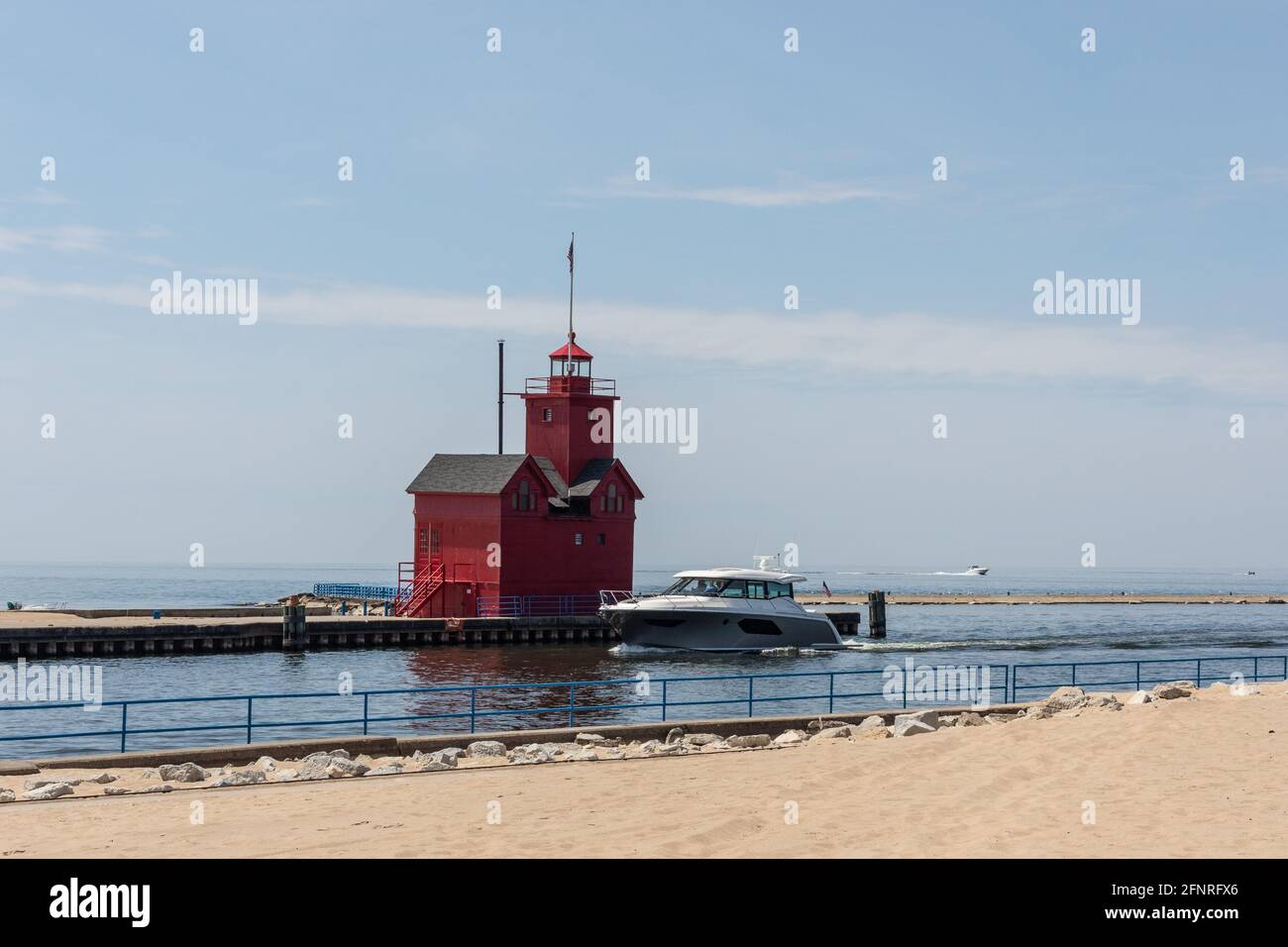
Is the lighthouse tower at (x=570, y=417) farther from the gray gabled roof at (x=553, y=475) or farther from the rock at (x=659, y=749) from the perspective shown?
the rock at (x=659, y=749)

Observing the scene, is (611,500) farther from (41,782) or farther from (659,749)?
(41,782)

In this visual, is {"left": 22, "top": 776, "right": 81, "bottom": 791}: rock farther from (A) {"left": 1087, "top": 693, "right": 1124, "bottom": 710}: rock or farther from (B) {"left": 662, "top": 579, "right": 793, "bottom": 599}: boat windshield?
(B) {"left": 662, "top": 579, "right": 793, "bottom": 599}: boat windshield

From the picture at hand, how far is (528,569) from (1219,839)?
4688 cm

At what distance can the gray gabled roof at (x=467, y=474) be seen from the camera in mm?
58188

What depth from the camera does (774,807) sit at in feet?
52.0

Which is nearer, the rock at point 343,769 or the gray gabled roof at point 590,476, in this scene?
the rock at point 343,769

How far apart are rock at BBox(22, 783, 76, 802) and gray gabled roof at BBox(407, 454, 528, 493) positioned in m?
40.4

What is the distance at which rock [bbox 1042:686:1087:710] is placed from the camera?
2495 centimetres

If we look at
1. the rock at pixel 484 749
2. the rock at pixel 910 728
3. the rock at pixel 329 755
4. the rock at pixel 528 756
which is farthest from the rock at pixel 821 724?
the rock at pixel 329 755

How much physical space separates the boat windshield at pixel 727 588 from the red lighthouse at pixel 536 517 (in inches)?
262

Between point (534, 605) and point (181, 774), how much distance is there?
41570 mm

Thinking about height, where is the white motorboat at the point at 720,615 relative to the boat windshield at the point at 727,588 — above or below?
below

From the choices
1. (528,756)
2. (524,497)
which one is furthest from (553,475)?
(528,756)

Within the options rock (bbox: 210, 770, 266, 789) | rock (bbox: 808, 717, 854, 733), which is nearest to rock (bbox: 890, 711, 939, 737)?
rock (bbox: 808, 717, 854, 733)
